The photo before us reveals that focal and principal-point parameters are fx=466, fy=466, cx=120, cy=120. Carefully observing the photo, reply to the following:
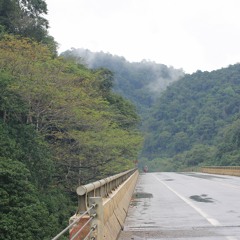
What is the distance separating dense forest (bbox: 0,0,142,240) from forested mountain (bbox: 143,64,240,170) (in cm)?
6346

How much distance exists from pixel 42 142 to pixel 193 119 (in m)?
109

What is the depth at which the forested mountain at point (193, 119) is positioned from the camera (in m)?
112

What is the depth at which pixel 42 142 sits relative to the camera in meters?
27.5

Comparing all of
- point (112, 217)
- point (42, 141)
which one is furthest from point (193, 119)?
point (112, 217)

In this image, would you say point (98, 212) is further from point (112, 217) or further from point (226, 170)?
point (226, 170)

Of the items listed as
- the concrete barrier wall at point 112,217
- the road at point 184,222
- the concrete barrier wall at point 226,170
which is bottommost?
the road at point 184,222

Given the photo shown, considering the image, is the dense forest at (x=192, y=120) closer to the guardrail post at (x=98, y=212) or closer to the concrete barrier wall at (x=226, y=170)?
the concrete barrier wall at (x=226, y=170)

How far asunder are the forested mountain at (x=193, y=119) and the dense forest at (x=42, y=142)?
63.5m

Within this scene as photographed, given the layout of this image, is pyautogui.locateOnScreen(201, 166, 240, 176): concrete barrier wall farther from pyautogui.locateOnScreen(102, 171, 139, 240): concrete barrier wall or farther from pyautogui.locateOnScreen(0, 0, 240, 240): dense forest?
pyautogui.locateOnScreen(102, 171, 139, 240): concrete barrier wall

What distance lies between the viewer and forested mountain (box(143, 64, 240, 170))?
112 meters

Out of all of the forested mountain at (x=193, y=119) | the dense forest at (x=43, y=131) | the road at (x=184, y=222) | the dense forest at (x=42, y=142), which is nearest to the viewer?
the road at (x=184, y=222)

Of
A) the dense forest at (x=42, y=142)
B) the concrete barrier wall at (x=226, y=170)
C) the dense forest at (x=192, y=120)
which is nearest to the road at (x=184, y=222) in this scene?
the dense forest at (x=42, y=142)

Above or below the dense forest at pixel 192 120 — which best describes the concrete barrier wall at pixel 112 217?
below

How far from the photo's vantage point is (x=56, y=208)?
25.4 metres
